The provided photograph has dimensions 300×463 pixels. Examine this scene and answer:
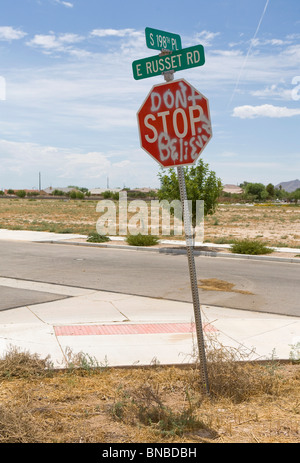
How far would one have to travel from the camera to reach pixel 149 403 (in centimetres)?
457

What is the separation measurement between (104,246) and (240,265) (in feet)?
22.4

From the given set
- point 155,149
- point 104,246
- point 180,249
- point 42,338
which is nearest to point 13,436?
point 155,149

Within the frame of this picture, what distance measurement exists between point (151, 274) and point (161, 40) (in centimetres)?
901

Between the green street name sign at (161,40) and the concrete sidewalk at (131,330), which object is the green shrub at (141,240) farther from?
the green street name sign at (161,40)

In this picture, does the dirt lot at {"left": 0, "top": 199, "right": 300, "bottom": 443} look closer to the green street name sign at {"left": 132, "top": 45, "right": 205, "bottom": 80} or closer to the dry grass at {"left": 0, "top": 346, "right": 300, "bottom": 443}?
the dry grass at {"left": 0, "top": 346, "right": 300, "bottom": 443}

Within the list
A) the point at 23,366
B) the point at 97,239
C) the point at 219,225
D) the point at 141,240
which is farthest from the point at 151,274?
the point at 219,225

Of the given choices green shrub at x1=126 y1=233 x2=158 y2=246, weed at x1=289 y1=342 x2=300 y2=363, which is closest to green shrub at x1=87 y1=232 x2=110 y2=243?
green shrub at x1=126 y1=233 x2=158 y2=246

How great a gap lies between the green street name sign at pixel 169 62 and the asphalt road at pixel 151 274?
18.4ft

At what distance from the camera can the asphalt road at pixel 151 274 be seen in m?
10.2

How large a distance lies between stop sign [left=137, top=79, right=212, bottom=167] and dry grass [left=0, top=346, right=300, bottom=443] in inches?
85.4

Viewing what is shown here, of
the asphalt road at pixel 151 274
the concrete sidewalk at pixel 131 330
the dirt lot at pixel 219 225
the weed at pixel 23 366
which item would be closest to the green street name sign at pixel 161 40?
the concrete sidewalk at pixel 131 330

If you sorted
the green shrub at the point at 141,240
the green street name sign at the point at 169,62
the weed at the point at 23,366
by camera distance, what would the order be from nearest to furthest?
the green street name sign at the point at 169,62
the weed at the point at 23,366
the green shrub at the point at 141,240

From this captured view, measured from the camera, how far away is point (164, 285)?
11805 millimetres

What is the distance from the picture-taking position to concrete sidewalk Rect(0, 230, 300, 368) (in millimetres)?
6379
